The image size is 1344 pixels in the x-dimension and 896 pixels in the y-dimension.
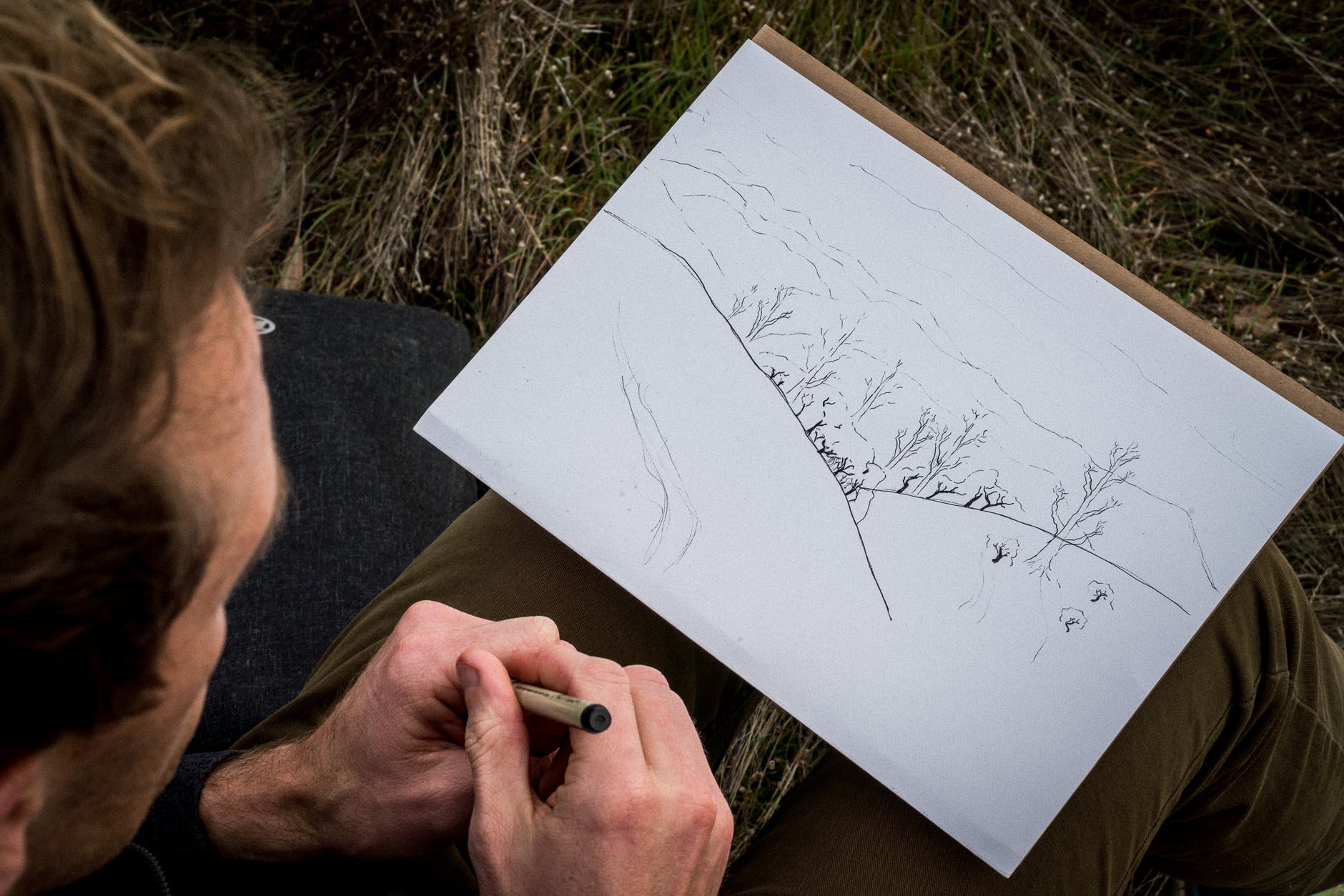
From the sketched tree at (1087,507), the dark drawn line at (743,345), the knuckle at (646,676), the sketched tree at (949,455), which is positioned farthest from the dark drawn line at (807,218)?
the knuckle at (646,676)

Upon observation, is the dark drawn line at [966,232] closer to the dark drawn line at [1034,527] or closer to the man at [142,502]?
the dark drawn line at [1034,527]

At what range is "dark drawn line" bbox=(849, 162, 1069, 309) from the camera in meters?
0.85

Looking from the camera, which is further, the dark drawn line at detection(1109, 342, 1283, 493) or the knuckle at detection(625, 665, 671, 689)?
the dark drawn line at detection(1109, 342, 1283, 493)

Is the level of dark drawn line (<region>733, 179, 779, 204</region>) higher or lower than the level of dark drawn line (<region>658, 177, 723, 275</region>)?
higher

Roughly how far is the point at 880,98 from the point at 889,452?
0.95 m

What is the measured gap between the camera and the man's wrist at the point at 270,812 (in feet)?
2.63

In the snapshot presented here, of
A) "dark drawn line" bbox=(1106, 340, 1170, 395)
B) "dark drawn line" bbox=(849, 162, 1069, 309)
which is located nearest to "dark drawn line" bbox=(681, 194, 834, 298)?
"dark drawn line" bbox=(849, 162, 1069, 309)

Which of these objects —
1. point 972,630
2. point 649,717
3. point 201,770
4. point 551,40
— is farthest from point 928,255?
point 551,40

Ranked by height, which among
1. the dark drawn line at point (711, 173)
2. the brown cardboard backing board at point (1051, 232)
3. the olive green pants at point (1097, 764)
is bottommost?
the olive green pants at point (1097, 764)

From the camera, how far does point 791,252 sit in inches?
34.3

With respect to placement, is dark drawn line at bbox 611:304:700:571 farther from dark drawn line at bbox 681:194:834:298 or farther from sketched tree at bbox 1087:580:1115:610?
sketched tree at bbox 1087:580:1115:610

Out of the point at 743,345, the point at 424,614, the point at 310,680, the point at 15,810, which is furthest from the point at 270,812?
the point at 743,345

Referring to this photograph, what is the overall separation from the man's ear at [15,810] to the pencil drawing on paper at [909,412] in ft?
1.56

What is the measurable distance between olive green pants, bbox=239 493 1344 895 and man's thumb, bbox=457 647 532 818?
0.76 feet
